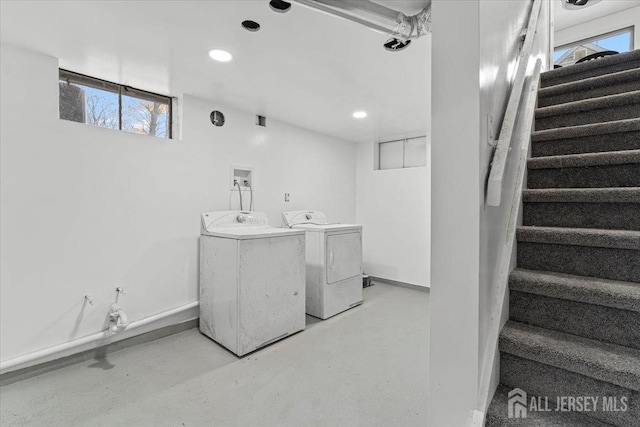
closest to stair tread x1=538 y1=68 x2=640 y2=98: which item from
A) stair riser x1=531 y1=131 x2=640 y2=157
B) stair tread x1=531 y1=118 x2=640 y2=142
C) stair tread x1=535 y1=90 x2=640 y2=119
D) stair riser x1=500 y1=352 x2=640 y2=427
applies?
stair tread x1=535 y1=90 x2=640 y2=119

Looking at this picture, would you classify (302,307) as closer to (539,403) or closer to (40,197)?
(539,403)

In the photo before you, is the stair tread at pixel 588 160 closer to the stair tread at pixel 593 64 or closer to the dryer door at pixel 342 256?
the stair tread at pixel 593 64

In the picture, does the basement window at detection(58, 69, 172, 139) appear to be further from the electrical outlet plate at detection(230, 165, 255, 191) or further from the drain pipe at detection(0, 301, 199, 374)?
the drain pipe at detection(0, 301, 199, 374)

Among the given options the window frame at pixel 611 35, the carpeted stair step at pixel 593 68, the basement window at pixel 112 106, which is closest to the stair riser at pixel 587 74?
the carpeted stair step at pixel 593 68

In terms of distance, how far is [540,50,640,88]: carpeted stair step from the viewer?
1.83m

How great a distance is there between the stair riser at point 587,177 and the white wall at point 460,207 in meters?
0.88

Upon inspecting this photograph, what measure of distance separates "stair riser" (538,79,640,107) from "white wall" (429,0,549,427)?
1.38 m

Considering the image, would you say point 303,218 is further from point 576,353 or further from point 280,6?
point 576,353

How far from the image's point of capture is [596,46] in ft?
9.17

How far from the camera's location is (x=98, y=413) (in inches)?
66.0

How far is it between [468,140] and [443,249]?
0.37 m

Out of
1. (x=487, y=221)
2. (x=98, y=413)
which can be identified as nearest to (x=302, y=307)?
(x=98, y=413)

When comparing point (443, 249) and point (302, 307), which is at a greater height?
point (443, 249)

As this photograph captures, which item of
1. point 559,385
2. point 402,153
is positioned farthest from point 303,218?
point 559,385
